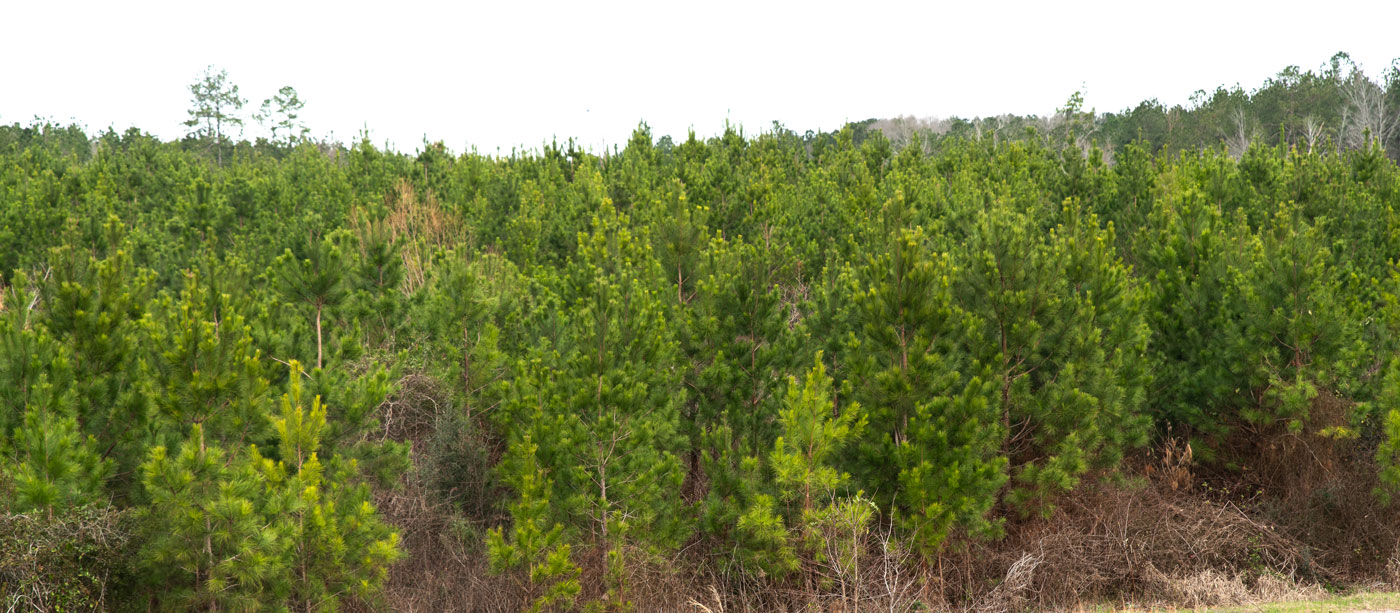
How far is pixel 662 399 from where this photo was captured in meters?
10.9

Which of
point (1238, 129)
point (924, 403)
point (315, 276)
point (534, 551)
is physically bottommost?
point (534, 551)

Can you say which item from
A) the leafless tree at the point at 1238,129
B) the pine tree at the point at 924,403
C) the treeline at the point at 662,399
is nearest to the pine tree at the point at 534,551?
the treeline at the point at 662,399

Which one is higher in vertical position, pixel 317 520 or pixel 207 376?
pixel 207 376

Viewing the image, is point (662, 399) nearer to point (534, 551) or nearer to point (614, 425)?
point (614, 425)

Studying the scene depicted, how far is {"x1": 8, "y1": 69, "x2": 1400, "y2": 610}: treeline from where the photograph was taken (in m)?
8.13

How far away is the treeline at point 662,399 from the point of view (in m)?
8.13

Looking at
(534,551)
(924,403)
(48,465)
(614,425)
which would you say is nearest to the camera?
(48,465)

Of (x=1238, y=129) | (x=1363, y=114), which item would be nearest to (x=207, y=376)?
(x=1238, y=129)

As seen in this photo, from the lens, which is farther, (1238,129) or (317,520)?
(1238,129)

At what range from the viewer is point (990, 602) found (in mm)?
10578

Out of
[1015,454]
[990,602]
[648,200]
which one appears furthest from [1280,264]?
[648,200]

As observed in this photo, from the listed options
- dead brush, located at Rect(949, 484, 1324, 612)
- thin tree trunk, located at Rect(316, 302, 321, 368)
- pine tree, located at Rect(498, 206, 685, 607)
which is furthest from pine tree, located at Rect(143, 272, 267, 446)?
dead brush, located at Rect(949, 484, 1324, 612)

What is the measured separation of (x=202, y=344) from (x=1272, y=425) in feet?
42.5

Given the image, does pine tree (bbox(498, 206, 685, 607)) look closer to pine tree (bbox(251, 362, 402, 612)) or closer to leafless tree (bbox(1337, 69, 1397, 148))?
pine tree (bbox(251, 362, 402, 612))
